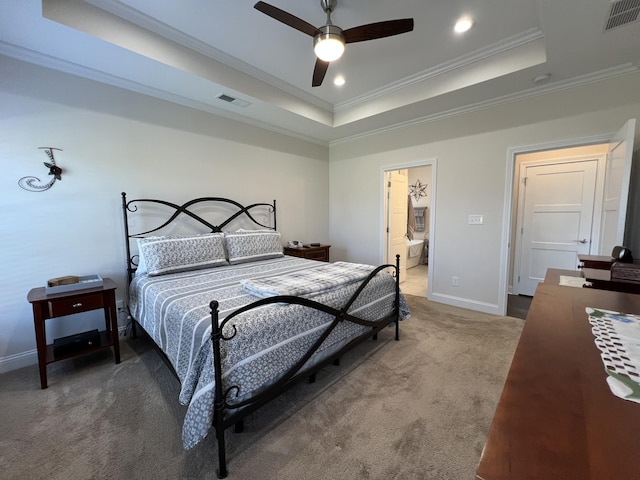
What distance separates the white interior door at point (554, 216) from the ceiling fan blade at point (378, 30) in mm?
3529

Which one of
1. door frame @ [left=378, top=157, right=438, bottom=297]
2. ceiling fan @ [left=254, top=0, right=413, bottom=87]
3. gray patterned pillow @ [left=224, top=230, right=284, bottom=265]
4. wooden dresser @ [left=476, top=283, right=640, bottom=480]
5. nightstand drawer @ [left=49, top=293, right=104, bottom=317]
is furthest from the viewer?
door frame @ [left=378, top=157, right=438, bottom=297]

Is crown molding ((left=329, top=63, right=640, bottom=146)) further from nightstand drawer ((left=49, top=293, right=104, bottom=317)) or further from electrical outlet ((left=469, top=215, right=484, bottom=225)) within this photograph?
nightstand drawer ((left=49, top=293, right=104, bottom=317))

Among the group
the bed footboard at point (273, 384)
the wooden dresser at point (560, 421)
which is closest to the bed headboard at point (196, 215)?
the bed footboard at point (273, 384)

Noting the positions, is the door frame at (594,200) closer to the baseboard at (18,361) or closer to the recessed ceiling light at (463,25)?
the recessed ceiling light at (463,25)

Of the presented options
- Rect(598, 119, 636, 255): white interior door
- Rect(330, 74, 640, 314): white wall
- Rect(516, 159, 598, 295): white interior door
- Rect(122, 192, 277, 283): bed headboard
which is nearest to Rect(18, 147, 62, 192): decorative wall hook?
Rect(122, 192, 277, 283): bed headboard

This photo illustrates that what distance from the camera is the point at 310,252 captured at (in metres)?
4.45

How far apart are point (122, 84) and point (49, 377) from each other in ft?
9.34

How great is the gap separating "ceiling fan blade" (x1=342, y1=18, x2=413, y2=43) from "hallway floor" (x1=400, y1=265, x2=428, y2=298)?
3676 mm

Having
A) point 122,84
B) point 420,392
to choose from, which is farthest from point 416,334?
point 122,84

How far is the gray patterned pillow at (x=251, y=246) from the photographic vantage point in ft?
11.0

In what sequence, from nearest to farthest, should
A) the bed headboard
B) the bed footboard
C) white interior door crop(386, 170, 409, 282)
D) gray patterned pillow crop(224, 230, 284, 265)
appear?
the bed footboard → the bed headboard → gray patterned pillow crop(224, 230, 284, 265) → white interior door crop(386, 170, 409, 282)

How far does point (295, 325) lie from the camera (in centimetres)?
182

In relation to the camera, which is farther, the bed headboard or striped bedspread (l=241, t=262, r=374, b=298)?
the bed headboard

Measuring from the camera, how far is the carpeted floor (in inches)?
59.0
